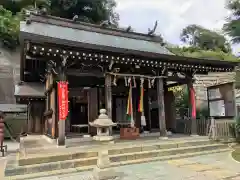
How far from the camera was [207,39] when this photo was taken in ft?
122

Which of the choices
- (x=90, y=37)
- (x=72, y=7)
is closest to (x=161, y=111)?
(x=90, y=37)

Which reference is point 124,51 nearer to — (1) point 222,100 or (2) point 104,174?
(2) point 104,174

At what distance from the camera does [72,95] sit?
34.5ft

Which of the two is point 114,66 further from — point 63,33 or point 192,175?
point 192,175

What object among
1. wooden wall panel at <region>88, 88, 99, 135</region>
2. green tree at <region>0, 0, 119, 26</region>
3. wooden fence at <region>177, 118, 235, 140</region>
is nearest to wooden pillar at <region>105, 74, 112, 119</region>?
wooden wall panel at <region>88, 88, 99, 135</region>

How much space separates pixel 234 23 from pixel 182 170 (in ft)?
47.6

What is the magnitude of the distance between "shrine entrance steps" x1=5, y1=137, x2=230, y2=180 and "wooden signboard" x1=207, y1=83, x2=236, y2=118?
2683 mm

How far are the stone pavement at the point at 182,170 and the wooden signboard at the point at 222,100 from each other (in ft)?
14.5

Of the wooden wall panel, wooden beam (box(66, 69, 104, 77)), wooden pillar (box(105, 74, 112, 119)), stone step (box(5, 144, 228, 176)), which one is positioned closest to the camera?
stone step (box(5, 144, 228, 176))

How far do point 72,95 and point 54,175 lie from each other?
5345 millimetres

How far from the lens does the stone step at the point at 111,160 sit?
5.57 metres

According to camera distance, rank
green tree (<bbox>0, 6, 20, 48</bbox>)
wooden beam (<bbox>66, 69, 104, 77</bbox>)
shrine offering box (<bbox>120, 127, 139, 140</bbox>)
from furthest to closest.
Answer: green tree (<bbox>0, 6, 20, 48</bbox>) < shrine offering box (<bbox>120, 127, 139, 140</bbox>) < wooden beam (<bbox>66, 69, 104, 77</bbox>)

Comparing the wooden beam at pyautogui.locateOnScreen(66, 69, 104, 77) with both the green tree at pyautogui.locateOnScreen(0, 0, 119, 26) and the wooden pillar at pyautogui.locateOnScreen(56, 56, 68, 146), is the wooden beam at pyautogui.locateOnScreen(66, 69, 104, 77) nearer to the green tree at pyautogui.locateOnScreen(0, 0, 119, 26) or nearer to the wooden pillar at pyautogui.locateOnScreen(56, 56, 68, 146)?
the wooden pillar at pyautogui.locateOnScreen(56, 56, 68, 146)

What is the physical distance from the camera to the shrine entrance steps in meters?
5.65
